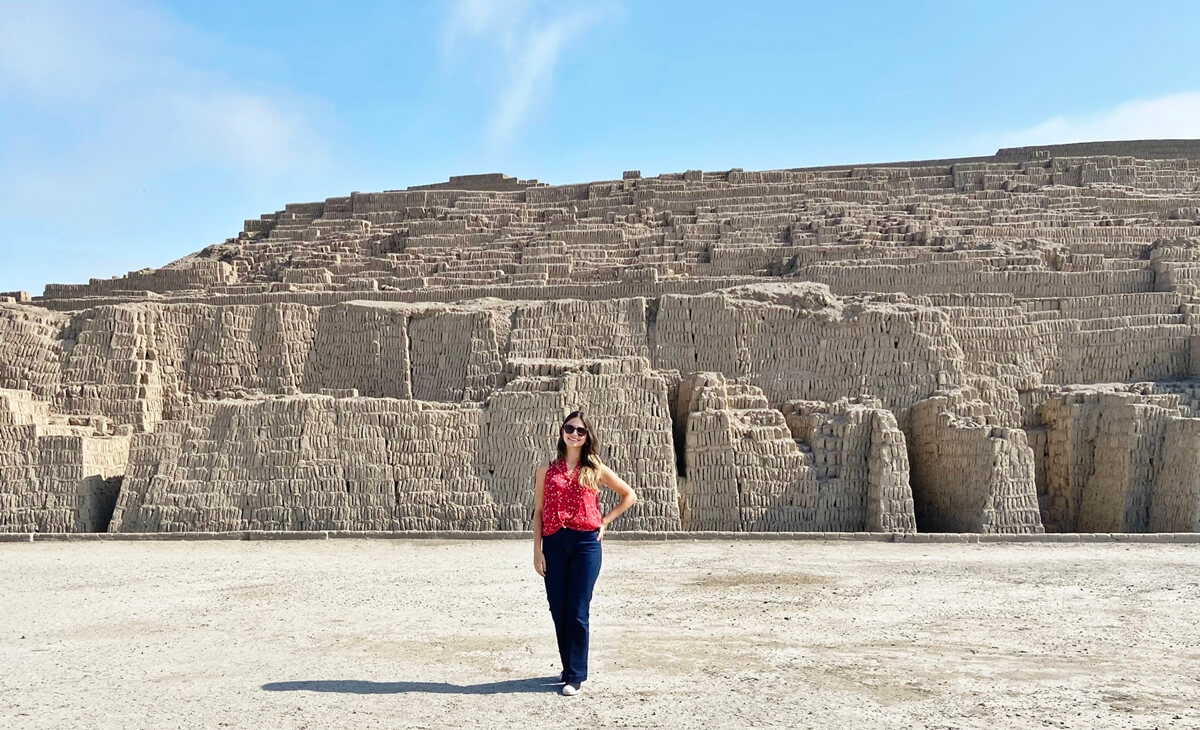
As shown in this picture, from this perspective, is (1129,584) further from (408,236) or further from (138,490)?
(408,236)

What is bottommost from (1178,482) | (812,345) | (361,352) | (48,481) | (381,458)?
(1178,482)

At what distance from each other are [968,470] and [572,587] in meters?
11.1

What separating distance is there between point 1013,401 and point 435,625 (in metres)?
12.6

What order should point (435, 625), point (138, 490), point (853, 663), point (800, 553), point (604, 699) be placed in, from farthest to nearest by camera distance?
1. point (138, 490)
2. point (800, 553)
3. point (435, 625)
4. point (853, 663)
5. point (604, 699)

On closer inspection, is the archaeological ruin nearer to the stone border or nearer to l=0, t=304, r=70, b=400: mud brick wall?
l=0, t=304, r=70, b=400: mud brick wall

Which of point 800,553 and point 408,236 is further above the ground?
point 408,236

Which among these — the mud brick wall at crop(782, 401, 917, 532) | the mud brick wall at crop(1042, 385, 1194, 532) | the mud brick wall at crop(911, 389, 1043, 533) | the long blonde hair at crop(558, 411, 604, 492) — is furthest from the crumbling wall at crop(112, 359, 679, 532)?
the long blonde hair at crop(558, 411, 604, 492)

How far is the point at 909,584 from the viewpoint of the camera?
463 inches

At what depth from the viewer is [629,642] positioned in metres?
8.95

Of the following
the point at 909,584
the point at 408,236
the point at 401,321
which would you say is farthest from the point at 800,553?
the point at 408,236

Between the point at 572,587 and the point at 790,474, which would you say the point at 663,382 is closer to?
the point at 790,474

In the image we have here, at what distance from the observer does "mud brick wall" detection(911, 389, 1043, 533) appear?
16.6 m

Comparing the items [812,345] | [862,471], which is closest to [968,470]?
[862,471]

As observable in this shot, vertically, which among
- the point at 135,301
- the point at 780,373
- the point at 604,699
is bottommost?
the point at 604,699
